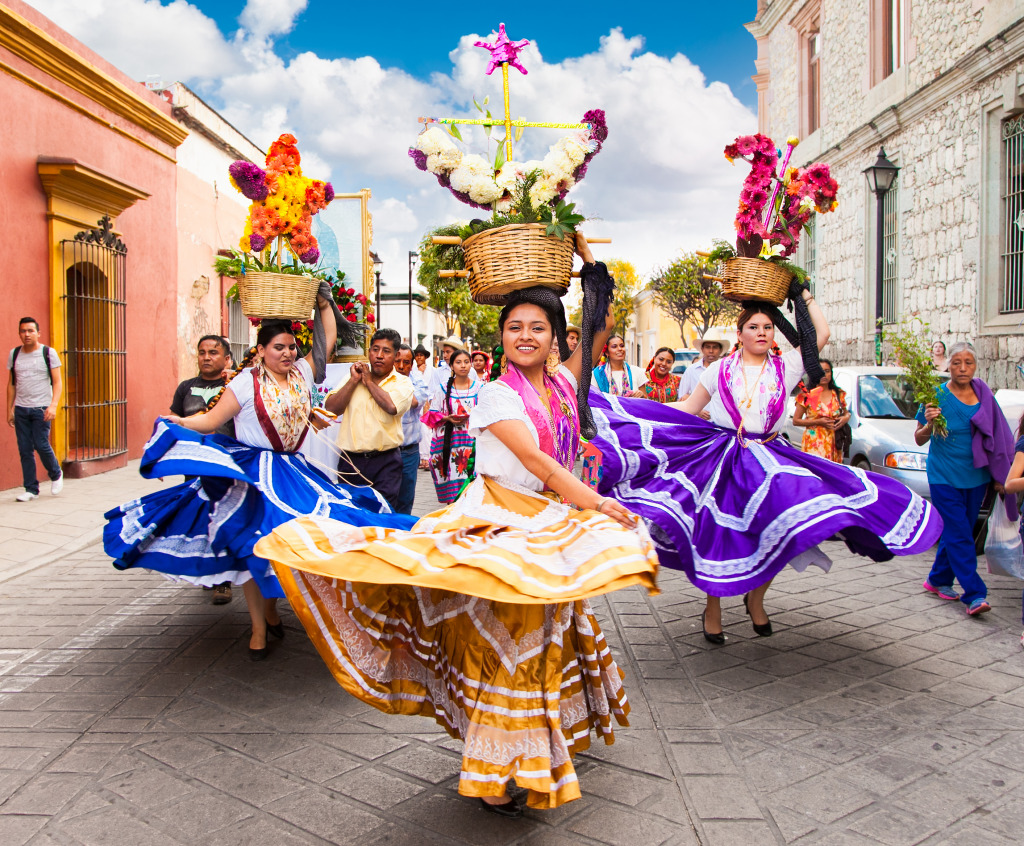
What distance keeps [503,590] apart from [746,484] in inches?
99.9

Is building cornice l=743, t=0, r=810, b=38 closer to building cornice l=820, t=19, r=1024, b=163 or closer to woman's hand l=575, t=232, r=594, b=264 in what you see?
building cornice l=820, t=19, r=1024, b=163

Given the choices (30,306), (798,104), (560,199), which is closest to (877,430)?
(560,199)

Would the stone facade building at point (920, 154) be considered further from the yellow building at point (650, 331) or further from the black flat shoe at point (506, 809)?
the yellow building at point (650, 331)

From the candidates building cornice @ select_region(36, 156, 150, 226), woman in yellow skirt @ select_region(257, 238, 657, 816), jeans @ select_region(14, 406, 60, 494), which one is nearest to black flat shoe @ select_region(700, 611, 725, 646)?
woman in yellow skirt @ select_region(257, 238, 657, 816)

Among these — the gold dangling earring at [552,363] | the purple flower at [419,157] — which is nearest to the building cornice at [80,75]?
the purple flower at [419,157]

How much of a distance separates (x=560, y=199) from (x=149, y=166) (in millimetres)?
12678

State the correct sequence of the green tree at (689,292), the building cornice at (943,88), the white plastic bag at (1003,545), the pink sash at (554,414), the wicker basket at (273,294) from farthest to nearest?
the green tree at (689,292)
the building cornice at (943,88)
the white plastic bag at (1003,545)
the wicker basket at (273,294)
the pink sash at (554,414)

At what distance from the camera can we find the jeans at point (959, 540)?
18.5 ft

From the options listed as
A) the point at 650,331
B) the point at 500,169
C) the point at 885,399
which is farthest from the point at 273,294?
the point at 650,331

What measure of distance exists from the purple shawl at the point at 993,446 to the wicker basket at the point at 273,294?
14.7ft

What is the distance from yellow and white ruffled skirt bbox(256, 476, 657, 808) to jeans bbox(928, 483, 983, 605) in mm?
3550

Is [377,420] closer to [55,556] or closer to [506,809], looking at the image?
[55,556]

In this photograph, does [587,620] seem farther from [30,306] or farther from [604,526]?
[30,306]

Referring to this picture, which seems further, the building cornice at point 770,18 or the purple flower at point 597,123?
the building cornice at point 770,18
